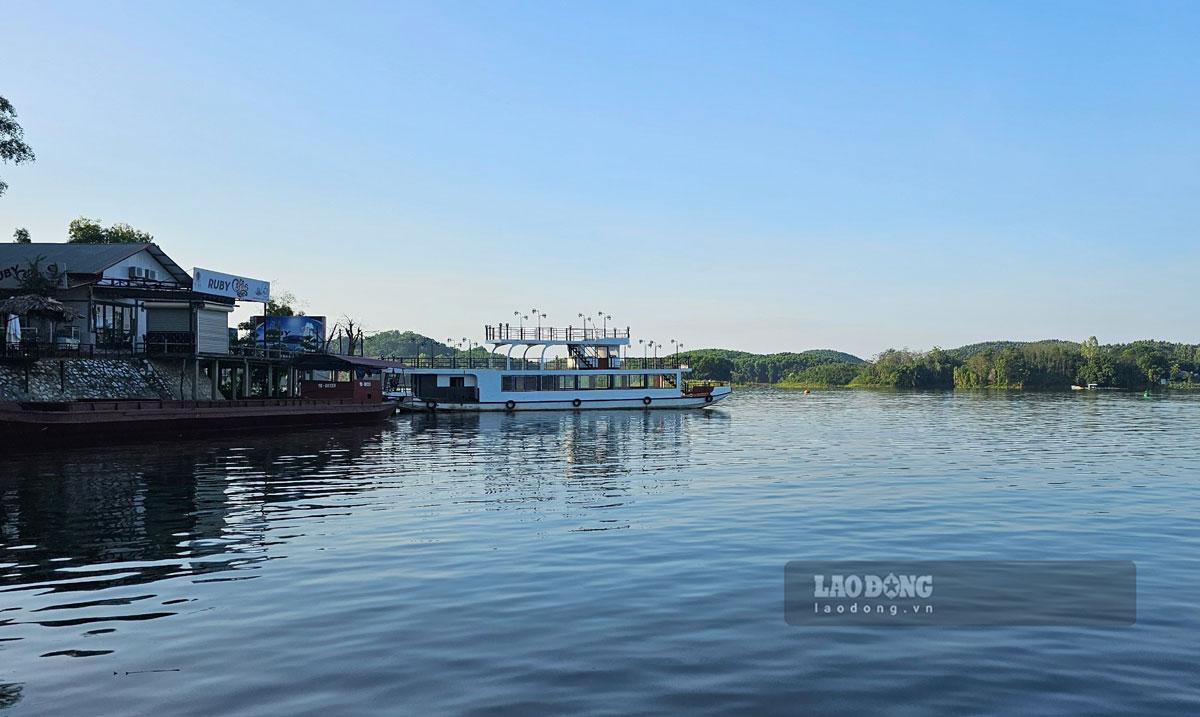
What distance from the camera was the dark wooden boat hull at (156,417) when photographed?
34.7m

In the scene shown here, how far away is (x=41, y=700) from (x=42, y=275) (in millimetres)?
47206

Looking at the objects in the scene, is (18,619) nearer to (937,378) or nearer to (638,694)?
(638,694)

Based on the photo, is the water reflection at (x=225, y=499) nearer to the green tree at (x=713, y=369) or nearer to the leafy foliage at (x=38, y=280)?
the leafy foliage at (x=38, y=280)

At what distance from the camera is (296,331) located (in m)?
74.0

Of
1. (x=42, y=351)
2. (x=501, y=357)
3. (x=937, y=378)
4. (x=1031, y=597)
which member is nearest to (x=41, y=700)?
(x=1031, y=597)

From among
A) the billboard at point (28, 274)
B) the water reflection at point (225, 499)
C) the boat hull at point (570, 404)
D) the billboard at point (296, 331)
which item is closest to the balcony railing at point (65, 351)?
the billboard at point (28, 274)

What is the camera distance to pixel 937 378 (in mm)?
182750

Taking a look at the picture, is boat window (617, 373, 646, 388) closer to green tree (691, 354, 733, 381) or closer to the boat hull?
the boat hull

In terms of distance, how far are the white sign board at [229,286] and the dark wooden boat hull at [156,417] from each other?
887 centimetres

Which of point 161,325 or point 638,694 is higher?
point 161,325

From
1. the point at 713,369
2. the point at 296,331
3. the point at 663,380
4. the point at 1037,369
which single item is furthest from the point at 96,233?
the point at 1037,369

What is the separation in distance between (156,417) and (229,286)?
57.7 feet

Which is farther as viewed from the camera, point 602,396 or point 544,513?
point 602,396
